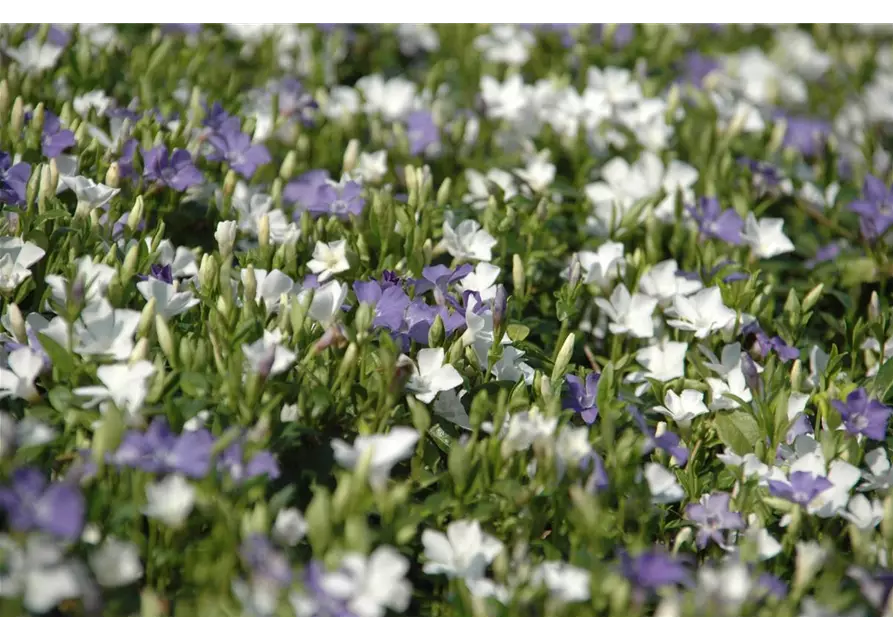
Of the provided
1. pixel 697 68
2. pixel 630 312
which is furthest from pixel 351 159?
pixel 697 68

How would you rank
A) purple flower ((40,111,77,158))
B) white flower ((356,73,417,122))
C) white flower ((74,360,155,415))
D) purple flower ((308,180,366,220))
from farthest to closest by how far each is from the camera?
1. white flower ((356,73,417,122))
2. purple flower ((308,180,366,220))
3. purple flower ((40,111,77,158))
4. white flower ((74,360,155,415))

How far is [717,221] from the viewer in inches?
164

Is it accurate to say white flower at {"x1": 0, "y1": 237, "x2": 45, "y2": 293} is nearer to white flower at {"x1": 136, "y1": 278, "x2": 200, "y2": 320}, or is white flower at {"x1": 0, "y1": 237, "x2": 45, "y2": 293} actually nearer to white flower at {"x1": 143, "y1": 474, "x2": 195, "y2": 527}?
white flower at {"x1": 136, "y1": 278, "x2": 200, "y2": 320}

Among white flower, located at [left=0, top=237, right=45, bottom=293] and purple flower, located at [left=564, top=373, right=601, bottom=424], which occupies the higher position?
white flower, located at [left=0, top=237, right=45, bottom=293]

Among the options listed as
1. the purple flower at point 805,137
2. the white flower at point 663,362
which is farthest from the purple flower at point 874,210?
the white flower at point 663,362

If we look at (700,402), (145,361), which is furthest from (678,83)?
(145,361)

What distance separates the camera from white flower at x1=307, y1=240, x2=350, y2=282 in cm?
349

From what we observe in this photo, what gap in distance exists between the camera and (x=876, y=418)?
10.3 ft

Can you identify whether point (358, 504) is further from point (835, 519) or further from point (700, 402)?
point (835, 519)

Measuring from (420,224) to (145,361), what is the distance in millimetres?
1348

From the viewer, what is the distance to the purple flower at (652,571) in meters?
2.48

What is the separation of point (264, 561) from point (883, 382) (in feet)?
7.34

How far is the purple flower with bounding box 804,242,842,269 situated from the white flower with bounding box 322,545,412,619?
2.73 m

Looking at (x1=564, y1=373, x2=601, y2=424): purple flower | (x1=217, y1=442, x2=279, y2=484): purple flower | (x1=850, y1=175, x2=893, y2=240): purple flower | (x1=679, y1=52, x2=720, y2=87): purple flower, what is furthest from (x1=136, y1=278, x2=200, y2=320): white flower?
(x1=679, y1=52, x2=720, y2=87): purple flower
